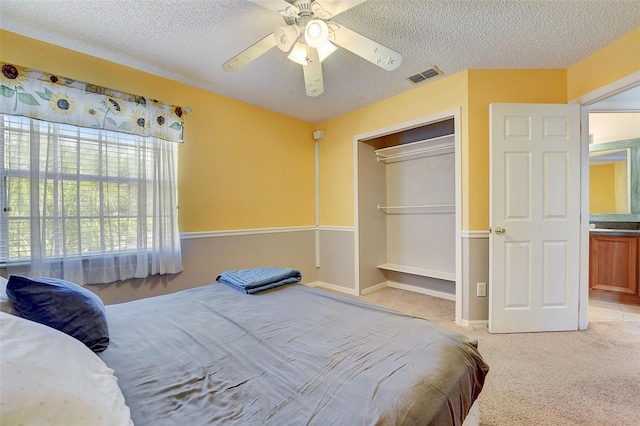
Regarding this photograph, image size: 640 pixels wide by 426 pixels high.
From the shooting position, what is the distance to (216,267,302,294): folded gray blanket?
185 cm

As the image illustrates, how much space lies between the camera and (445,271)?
136 inches

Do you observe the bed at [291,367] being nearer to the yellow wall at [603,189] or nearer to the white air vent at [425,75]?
the white air vent at [425,75]

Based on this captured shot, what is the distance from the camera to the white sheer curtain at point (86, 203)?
199cm

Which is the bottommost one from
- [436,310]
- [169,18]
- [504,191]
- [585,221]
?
[436,310]

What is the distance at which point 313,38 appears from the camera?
5.27 ft

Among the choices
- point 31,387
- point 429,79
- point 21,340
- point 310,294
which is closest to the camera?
point 31,387

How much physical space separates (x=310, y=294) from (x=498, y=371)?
4.59 feet

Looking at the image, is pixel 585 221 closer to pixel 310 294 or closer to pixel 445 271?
pixel 445 271

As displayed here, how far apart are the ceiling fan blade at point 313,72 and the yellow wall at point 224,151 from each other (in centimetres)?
153

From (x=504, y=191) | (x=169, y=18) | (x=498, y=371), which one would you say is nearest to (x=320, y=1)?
(x=169, y=18)

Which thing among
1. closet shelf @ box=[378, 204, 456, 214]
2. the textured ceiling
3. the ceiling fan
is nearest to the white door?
the textured ceiling

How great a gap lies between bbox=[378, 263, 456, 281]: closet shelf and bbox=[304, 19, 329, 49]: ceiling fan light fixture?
2.79 metres

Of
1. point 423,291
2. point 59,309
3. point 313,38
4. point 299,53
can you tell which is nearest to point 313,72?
point 299,53

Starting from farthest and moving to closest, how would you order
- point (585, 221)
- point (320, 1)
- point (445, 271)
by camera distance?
point (445, 271)
point (585, 221)
point (320, 1)
